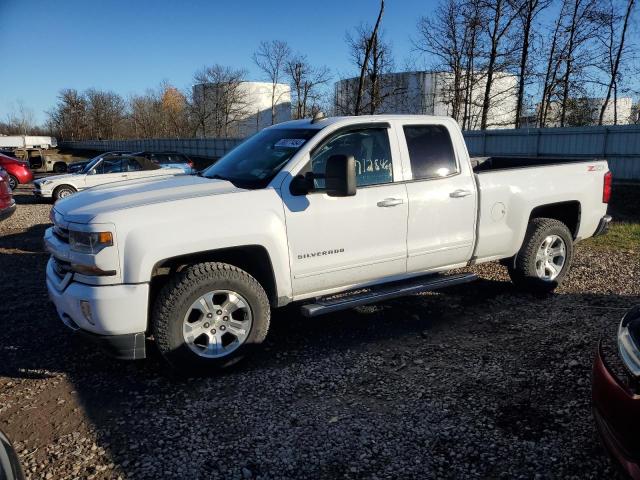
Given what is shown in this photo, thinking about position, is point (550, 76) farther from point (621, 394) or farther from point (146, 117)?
point (146, 117)

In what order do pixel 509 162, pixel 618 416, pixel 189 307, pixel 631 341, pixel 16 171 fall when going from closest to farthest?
pixel 618 416 < pixel 631 341 < pixel 189 307 < pixel 509 162 < pixel 16 171

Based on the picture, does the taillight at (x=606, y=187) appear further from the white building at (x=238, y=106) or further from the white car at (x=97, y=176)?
the white building at (x=238, y=106)

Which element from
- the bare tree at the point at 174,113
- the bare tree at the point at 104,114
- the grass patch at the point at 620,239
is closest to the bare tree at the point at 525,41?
the grass patch at the point at 620,239

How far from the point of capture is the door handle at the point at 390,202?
4.30 meters

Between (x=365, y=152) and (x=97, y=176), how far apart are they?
12.9m

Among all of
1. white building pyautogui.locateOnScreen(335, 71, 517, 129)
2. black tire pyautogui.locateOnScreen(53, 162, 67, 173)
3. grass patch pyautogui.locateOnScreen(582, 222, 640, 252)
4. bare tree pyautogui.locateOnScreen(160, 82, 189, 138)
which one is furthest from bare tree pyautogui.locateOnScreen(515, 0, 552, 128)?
bare tree pyautogui.locateOnScreen(160, 82, 189, 138)

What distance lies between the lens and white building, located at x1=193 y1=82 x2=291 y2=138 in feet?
188

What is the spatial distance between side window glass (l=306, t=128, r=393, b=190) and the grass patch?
18.7 ft

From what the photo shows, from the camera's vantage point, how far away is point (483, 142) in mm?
17531

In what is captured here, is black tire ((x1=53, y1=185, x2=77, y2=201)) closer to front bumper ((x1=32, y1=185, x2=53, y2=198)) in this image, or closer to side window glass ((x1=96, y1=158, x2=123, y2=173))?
front bumper ((x1=32, y1=185, x2=53, y2=198))

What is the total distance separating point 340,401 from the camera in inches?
140

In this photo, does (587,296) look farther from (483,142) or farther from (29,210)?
(29,210)

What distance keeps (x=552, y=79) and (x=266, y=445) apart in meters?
24.7

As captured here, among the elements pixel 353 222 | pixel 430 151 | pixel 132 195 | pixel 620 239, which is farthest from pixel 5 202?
pixel 620 239
